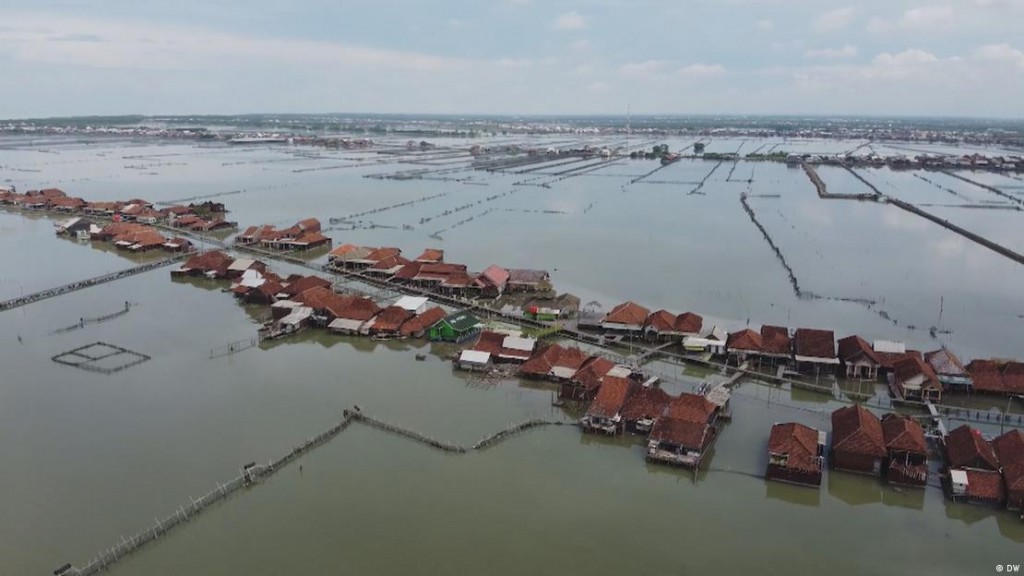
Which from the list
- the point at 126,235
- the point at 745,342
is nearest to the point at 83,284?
the point at 126,235

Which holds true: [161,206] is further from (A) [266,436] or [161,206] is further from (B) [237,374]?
(A) [266,436]

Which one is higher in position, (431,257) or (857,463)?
(431,257)

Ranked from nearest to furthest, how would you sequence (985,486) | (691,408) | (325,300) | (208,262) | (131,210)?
(985,486) → (691,408) → (325,300) → (208,262) → (131,210)

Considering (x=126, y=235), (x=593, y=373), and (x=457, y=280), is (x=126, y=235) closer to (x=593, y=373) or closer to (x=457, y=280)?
(x=457, y=280)

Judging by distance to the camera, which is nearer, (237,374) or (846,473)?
(846,473)

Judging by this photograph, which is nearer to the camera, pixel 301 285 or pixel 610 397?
pixel 610 397

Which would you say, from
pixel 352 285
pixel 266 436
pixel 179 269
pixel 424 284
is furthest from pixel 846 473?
pixel 179 269
